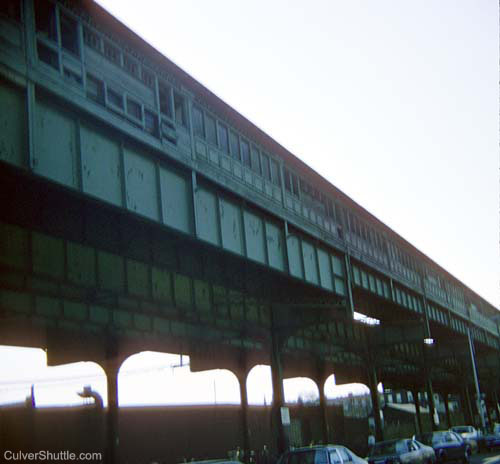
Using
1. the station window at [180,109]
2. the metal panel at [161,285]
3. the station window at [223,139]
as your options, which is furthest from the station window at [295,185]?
the station window at [180,109]

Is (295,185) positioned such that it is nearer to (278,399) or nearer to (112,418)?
(278,399)

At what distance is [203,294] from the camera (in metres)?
28.8

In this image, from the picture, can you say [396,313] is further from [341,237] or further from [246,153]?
[246,153]

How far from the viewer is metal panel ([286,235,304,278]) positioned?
82.3 feet

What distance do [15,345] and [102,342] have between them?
4.67 m

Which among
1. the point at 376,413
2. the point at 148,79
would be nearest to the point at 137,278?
the point at 148,79

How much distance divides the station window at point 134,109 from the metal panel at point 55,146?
3.62 m

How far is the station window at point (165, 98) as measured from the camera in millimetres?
20734

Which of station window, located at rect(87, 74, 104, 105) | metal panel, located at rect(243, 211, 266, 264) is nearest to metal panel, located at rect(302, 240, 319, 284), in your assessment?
metal panel, located at rect(243, 211, 266, 264)

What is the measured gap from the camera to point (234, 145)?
993 inches

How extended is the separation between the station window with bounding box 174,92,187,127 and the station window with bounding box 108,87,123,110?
3.48 m

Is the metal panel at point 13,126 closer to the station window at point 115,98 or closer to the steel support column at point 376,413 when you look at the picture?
the station window at point 115,98

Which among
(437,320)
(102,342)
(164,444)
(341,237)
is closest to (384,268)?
(341,237)

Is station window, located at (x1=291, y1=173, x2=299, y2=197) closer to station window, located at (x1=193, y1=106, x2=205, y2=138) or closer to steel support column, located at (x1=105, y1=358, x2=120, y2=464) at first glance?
station window, located at (x1=193, y1=106, x2=205, y2=138)
